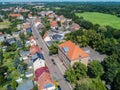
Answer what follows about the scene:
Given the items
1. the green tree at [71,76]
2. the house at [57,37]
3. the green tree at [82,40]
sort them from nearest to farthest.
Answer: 1. the green tree at [71,76]
2. the green tree at [82,40]
3. the house at [57,37]

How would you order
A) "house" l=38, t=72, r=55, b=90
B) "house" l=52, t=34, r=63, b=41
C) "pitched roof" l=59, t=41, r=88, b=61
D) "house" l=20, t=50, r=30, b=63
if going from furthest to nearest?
"house" l=52, t=34, r=63, b=41
"house" l=20, t=50, r=30, b=63
"pitched roof" l=59, t=41, r=88, b=61
"house" l=38, t=72, r=55, b=90

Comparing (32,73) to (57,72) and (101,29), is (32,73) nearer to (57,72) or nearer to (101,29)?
(57,72)

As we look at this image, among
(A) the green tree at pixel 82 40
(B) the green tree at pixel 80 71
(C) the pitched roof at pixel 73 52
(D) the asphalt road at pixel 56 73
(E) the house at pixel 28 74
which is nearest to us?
(D) the asphalt road at pixel 56 73

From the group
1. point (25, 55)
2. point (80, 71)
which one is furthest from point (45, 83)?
point (25, 55)

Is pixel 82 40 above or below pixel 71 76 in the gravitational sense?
above

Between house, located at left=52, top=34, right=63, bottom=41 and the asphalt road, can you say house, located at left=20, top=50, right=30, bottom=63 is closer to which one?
the asphalt road

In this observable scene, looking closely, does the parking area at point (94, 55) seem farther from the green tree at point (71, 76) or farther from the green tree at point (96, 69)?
the green tree at point (71, 76)

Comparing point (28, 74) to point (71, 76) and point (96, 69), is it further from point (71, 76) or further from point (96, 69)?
point (96, 69)

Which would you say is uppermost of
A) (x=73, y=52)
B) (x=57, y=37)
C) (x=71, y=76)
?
(x=73, y=52)

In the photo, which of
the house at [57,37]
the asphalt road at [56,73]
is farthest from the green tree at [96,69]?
the house at [57,37]

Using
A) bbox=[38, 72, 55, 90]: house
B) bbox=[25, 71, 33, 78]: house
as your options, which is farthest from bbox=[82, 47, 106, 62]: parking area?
bbox=[38, 72, 55, 90]: house

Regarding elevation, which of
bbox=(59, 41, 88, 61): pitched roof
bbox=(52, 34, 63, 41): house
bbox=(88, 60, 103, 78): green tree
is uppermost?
bbox=(59, 41, 88, 61): pitched roof

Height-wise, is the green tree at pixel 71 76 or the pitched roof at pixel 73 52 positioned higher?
the pitched roof at pixel 73 52
